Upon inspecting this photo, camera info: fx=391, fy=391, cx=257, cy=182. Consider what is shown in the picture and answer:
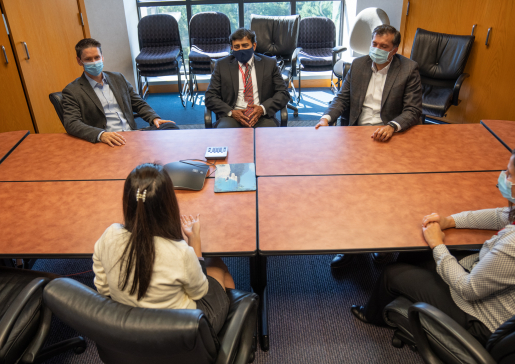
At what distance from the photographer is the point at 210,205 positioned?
1790 millimetres

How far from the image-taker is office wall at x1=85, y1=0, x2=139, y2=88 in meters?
4.80

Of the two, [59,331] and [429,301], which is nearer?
[429,301]

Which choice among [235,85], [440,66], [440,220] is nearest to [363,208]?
[440,220]

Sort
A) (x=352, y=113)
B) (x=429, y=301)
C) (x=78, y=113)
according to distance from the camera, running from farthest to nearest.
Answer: (x=352, y=113), (x=78, y=113), (x=429, y=301)

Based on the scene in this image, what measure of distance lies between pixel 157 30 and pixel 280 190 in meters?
4.11

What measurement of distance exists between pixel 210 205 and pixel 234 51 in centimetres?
183

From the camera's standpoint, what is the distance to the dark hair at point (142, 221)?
3.97 feet

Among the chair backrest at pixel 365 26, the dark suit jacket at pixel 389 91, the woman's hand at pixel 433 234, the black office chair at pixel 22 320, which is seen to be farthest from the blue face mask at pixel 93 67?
the chair backrest at pixel 365 26

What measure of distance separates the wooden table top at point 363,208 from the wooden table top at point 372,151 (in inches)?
3.6

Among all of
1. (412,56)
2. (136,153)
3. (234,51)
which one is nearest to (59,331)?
(136,153)

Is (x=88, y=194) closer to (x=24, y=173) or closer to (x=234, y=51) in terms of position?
(x=24, y=173)

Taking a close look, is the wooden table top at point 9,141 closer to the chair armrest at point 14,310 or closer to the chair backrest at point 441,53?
the chair armrest at point 14,310

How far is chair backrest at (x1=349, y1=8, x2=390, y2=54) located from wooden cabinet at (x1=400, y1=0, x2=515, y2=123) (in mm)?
348

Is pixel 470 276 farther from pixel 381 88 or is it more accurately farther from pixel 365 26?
pixel 365 26
